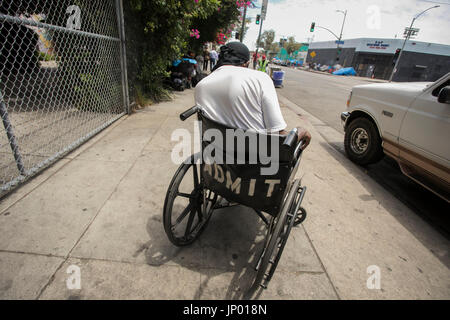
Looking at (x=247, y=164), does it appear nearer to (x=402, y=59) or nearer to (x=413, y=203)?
(x=413, y=203)

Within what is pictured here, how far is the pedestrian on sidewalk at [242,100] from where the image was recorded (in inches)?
63.1

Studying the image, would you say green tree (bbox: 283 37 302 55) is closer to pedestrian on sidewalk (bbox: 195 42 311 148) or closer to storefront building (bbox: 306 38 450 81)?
storefront building (bbox: 306 38 450 81)

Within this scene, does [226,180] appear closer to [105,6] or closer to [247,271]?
[247,271]

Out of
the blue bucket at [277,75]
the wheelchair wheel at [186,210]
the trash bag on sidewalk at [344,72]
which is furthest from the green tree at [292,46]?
the wheelchair wheel at [186,210]

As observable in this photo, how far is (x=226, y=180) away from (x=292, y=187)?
1.65ft

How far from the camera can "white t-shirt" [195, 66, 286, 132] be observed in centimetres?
160

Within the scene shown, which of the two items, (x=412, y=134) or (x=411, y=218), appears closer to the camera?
(x=411, y=218)

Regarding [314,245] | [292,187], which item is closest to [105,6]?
[292,187]

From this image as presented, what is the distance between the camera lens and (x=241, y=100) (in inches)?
63.3

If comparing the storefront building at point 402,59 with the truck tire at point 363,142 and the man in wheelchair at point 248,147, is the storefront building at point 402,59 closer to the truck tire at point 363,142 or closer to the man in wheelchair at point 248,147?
the truck tire at point 363,142

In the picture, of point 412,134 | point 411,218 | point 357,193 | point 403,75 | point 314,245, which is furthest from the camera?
point 403,75

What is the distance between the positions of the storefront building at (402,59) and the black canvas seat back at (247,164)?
41.2 metres

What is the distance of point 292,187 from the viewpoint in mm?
1746

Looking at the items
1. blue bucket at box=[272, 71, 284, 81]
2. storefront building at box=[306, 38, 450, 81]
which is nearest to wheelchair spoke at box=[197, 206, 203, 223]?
blue bucket at box=[272, 71, 284, 81]
